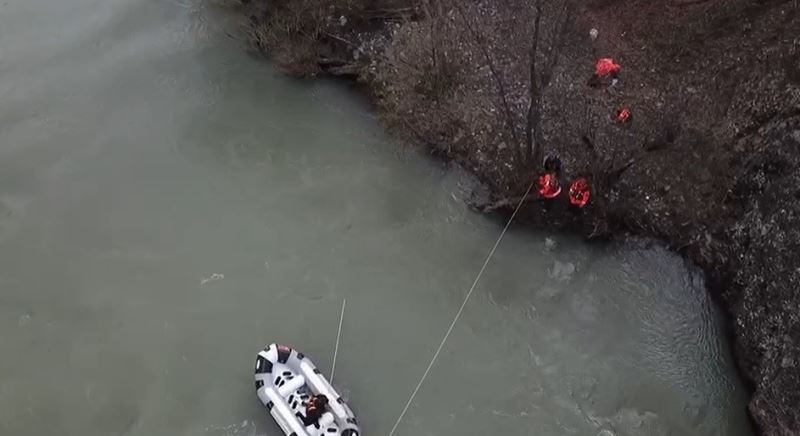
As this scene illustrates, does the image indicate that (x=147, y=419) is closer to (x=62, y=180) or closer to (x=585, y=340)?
(x=62, y=180)

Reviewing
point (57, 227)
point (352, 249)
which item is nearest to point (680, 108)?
point (352, 249)

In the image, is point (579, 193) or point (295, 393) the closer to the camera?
point (295, 393)

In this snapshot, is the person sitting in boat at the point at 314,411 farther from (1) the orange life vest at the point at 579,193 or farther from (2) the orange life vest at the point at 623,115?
(2) the orange life vest at the point at 623,115

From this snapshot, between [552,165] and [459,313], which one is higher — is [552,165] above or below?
above

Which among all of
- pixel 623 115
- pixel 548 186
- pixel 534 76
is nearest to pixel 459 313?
pixel 548 186

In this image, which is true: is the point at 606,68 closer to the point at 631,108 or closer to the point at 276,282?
the point at 631,108

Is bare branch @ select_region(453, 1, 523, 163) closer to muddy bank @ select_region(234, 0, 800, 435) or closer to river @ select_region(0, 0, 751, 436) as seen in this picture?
muddy bank @ select_region(234, 0, 800, 435)

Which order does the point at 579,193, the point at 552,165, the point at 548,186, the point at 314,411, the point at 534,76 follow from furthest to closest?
1. the point at 552,165
2. the point at 579,193
3. the point at 548,186
4. the point at 534,76
5. the point at 314,411

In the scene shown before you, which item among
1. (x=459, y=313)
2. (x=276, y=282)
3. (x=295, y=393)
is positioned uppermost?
(x=459, y=313)
